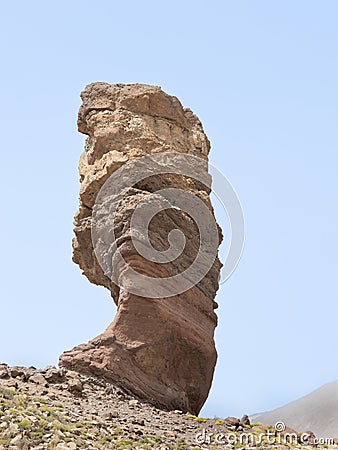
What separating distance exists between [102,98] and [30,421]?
65.2 feet

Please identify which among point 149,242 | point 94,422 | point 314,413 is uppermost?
point 149,242

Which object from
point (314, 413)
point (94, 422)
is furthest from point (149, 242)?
point (314, 413)

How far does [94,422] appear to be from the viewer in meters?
28.6

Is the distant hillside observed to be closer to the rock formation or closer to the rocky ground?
the rock formation

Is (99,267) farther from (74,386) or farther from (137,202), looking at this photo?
(74,386)

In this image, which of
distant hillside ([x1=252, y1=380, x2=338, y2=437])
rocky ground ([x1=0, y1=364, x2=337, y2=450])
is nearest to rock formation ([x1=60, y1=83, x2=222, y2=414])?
rocky ground ([x1=0, y1=364, x2=337, y2=450])

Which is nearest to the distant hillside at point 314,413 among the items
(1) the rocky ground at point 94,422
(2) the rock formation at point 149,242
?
(2) the rock formation at point 149,242

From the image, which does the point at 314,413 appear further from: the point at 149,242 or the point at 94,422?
the point at 94,422

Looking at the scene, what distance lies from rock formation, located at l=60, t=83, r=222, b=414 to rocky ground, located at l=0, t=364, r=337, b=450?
5.25 ft

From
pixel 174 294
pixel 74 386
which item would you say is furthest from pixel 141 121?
pixel 74 386

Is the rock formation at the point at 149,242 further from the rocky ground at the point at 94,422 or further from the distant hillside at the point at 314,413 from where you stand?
the distant hillside at the point at 314,413

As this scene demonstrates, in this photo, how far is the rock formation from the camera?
35344 millimetres

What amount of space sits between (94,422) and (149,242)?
10.4 m

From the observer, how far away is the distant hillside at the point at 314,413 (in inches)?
1698
